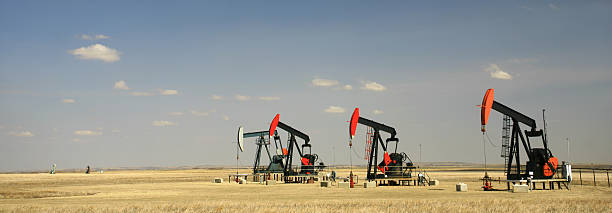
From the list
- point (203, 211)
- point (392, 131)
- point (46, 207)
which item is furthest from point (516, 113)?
point (46, 207)

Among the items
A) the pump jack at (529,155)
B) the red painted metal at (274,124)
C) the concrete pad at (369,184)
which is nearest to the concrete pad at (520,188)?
the pump jack at (529,155)

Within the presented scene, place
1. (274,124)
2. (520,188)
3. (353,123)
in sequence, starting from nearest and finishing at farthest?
1. (520,188)
2. (353,123)
3. (274,124)

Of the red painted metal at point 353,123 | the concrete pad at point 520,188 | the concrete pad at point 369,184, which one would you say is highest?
the red painted metal at point 353,123

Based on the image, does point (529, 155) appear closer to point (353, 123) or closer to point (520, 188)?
point (520, 188)

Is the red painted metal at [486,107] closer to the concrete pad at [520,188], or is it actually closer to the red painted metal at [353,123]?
the concrete pad at [520,188]

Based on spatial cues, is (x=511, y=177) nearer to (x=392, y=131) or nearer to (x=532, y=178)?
(x=532, y=178)

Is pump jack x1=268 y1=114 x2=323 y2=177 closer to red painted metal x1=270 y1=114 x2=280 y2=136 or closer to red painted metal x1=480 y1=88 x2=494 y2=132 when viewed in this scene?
red painted metal x1=270 y1=114 x2=280 y2=136

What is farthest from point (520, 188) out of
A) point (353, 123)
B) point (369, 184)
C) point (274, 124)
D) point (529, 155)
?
point (274, 124)

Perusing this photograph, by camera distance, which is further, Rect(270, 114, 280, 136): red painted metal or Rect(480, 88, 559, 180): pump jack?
Rect(270, 114, 280, 136): red painted metal

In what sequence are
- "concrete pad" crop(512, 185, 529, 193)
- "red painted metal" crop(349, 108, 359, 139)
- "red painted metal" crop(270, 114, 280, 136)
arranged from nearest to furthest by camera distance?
"concrete pad" crop(512, 185, 529, 193) < "red painted metal" crop(349, 108, 359, 139) < "red painted metal" crop(270, 114, 280, 136)

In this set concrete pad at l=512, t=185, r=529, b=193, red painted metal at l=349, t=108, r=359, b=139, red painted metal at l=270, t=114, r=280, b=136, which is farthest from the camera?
red painted metal at l=270, t=114, r=280, b=136

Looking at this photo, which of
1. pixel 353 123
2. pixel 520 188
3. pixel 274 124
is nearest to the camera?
pixel 520 188

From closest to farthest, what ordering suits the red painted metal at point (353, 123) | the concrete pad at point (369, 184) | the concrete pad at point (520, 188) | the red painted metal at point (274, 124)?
the concrete pad at point (520, 188), the concrete pad at point (369, 184), the red painted metal at point (353, 123), the red painted metal at point (274, 124)

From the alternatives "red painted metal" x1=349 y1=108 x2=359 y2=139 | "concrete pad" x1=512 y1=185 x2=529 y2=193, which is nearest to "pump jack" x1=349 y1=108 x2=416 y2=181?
"red painted metal" x1=349 y1=108 x2=359 y2=139
